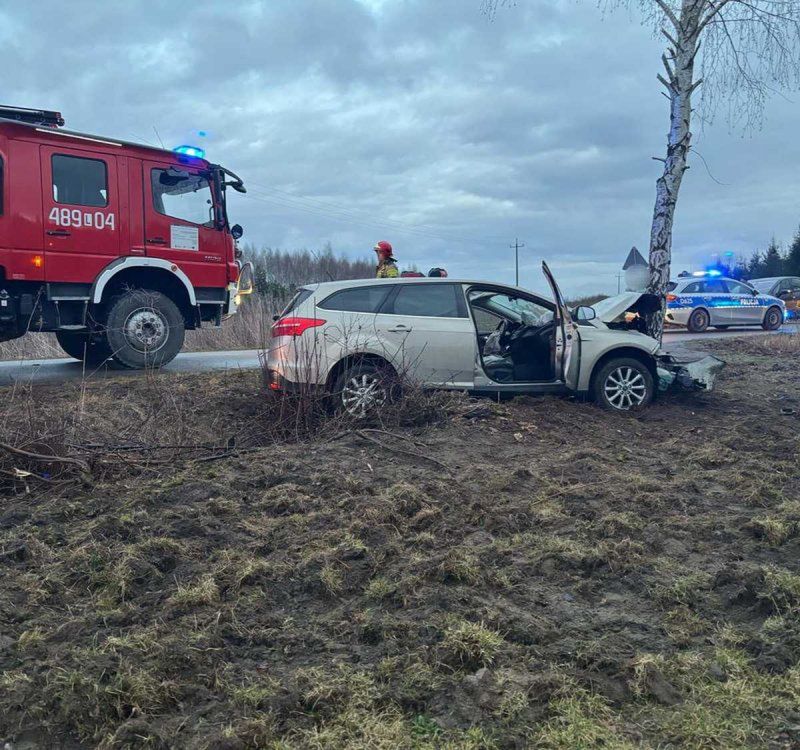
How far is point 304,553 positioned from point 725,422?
5094 mm

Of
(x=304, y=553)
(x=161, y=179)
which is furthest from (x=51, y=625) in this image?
(x=161, y=179)

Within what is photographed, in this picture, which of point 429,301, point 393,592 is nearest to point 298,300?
point 429,301

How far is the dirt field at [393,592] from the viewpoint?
94.2 inches

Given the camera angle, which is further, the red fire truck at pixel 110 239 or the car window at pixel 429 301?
the red fire truck at pixel 110 239

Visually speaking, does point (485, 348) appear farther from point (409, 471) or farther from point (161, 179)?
point (161, 179)

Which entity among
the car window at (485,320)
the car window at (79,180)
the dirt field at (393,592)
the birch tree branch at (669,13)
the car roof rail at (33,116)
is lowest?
the dirt field at (393,592)

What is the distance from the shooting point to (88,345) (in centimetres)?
1045

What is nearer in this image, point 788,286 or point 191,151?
point 191,151

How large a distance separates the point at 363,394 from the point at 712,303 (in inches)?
701

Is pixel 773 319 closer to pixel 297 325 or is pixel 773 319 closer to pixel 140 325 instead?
pixel 140 325

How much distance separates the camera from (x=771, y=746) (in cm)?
226

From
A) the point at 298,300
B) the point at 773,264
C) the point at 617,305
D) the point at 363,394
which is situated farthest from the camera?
the point at 773,264

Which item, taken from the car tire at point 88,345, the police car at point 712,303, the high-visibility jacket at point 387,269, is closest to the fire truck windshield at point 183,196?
the car tire at point 88,345

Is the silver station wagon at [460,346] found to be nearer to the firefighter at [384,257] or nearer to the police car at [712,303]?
the firefighter at [384,257]
